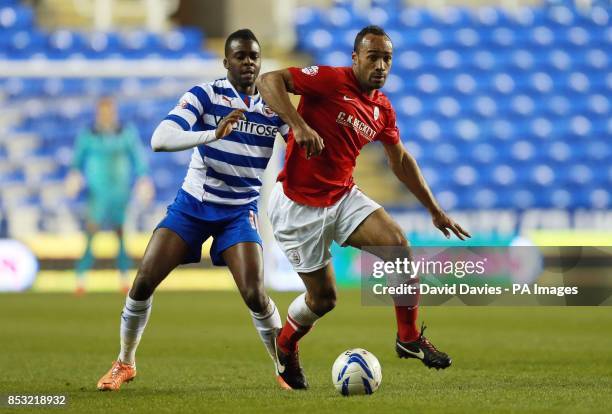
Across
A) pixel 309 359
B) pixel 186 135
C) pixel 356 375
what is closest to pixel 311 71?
pixel 186 135

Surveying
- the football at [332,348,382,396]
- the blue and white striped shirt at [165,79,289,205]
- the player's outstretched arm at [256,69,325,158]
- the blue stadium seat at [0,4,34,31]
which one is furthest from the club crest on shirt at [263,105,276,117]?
the blue stadium seat at [0,4,34,31]

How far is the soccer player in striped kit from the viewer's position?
20.6 ft

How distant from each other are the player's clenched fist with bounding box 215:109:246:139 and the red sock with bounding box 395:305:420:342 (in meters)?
1.34

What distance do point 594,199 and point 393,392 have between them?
14.1m

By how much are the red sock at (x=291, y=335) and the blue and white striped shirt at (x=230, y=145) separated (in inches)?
29.5

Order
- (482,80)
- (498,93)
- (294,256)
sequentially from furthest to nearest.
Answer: (482,80) < (498,93) < (294,256)

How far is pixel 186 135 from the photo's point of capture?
19.4ft

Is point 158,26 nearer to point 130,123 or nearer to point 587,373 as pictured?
point 130,123

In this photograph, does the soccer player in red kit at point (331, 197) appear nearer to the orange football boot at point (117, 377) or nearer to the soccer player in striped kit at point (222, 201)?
the soccer player in striped kit at point (222, 201)

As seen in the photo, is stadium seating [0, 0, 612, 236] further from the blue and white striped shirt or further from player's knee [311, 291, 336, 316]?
player's knee [311, 291, 336, 316]

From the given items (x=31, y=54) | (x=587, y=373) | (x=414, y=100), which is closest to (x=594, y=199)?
(x=414, y=100)

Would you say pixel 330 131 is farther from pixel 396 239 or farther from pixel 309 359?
pixel 309 359

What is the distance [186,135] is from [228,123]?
0.25 metres

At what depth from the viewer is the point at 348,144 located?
633 centimetres
